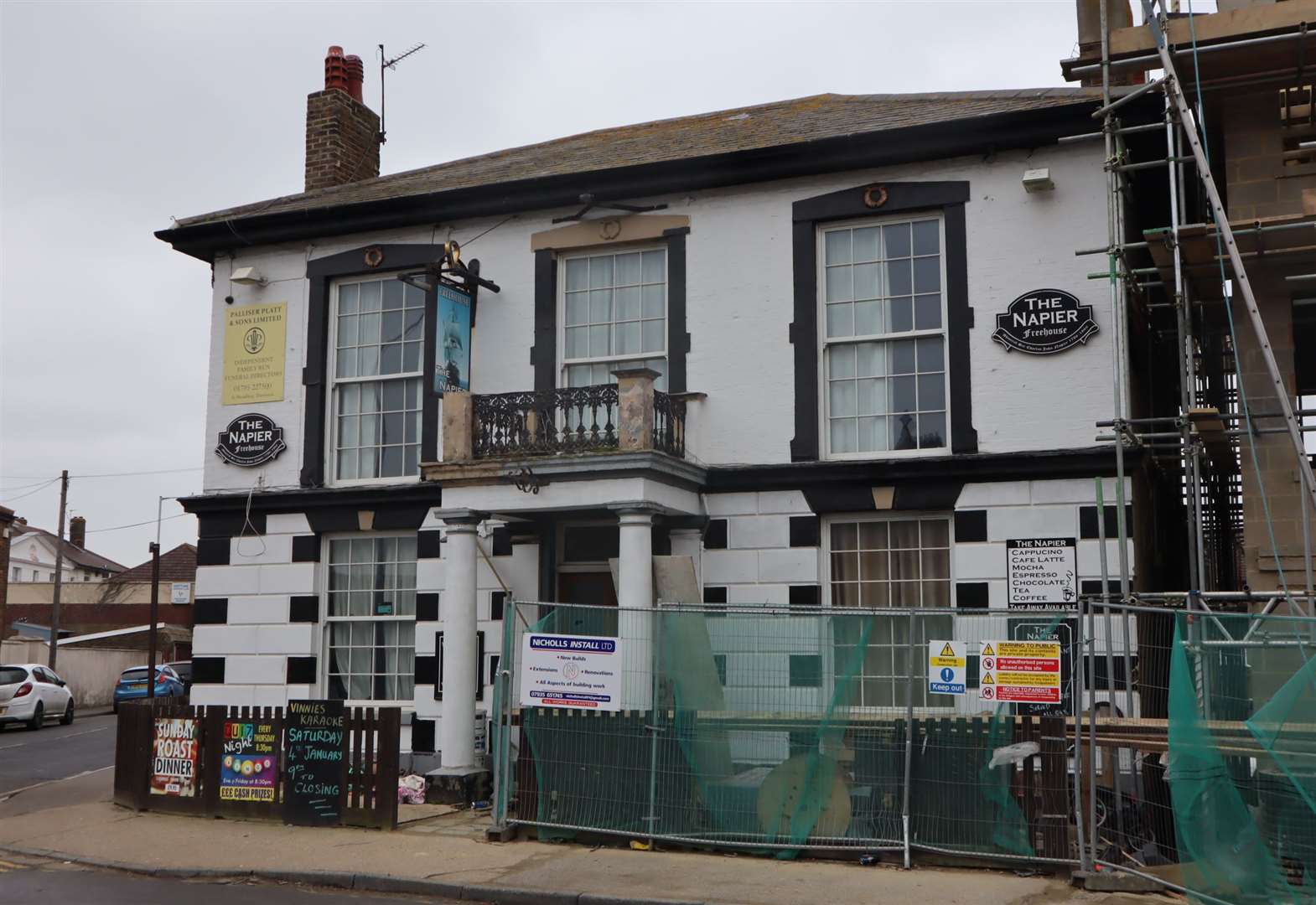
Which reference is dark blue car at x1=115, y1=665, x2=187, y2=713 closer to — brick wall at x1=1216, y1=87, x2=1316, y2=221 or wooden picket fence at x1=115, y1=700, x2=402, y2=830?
wooden picket fence at x1=115, y1=700, x2=402, y2=830

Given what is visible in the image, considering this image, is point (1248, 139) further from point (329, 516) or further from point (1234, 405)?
point (329, 516)

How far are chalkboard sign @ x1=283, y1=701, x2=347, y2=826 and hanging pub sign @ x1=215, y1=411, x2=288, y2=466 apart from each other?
514 centimetres

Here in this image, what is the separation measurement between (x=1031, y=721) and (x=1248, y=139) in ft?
22.4

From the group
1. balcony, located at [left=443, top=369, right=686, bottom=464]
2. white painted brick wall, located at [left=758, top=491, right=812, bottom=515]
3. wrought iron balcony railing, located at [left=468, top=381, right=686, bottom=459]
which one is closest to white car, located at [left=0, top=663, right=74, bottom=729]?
balcony, located at [left=443, top=369, right=686, bottom=464]

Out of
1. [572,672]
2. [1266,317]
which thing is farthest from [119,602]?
[1266,317]

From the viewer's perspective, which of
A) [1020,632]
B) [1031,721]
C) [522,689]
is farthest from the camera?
[522,689]

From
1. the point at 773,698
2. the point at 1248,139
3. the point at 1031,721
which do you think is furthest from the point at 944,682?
the point at 1248,139

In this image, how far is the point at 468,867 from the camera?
10961mm

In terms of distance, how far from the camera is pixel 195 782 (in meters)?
14.1

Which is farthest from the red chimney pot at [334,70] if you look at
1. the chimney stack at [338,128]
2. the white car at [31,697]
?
the white car at [31,697]

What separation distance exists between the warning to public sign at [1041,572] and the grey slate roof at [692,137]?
4670mm

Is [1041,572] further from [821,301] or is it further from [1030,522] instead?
[821,301]

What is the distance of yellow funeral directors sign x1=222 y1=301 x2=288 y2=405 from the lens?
17719mm

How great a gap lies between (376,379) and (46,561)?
298 feet
